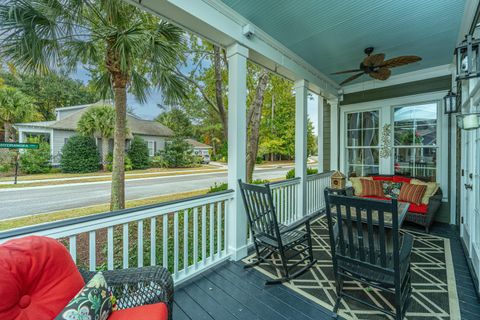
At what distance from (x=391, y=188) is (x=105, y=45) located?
5631 millimetres

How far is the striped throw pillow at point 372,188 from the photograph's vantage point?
433 centimetres

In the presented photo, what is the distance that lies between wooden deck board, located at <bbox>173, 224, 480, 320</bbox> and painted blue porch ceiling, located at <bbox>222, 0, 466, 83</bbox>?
9.96ft

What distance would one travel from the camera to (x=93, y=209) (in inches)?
162

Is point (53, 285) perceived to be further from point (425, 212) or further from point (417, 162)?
point (417, 162)

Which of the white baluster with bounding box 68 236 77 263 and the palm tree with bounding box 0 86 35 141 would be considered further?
the palm tree with bounding box 0 86 35 141

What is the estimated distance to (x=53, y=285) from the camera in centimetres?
108

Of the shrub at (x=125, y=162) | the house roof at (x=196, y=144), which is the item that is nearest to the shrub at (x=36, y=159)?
the shrub at (x=125, y=162)

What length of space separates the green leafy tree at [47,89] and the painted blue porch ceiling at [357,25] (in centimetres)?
217

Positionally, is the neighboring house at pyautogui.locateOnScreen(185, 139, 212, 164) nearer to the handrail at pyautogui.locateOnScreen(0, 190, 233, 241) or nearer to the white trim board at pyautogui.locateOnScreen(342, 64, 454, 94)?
the handrail at pyautogui.locateOnScreen(0, 190, 233, 241)

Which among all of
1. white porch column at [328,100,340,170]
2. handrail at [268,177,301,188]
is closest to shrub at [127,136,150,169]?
handrail at [268,177,301,188]

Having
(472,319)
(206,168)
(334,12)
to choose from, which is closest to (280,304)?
(472,319)

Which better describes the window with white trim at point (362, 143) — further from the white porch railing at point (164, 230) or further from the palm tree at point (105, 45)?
the palm tree at point (105, 45)

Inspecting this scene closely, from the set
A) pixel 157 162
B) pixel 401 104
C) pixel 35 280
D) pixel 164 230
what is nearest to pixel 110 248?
pixel 164 230

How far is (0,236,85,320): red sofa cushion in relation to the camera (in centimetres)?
94
